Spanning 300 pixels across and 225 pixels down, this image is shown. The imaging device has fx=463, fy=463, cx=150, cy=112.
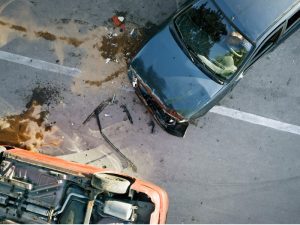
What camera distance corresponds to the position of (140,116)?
7367mm

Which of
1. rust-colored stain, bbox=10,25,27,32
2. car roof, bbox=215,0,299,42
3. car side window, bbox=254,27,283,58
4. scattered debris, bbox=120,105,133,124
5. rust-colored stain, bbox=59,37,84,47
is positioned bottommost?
car side window, bbox=254,27,283,58

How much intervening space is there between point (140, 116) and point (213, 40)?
1.78 metres

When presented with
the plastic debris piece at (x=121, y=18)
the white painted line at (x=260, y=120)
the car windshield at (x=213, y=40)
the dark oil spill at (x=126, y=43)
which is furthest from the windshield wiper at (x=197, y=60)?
the plastic debris piece at (x=121, y=18)

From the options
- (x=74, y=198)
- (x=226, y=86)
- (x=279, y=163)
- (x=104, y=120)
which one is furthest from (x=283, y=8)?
(x=74, y=198)

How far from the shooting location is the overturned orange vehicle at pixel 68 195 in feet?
19.7

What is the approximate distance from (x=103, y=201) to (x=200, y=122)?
6.86 feet

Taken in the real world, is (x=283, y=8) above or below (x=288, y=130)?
above

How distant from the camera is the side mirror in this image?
595cm

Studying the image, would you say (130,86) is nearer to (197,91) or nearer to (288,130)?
(197,91)

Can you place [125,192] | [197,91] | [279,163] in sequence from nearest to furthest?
[125,192], [197,91], [279,163]

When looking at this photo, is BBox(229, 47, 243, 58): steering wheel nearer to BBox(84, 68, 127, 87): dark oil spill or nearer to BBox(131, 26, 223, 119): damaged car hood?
BBox(131, 26, 223, 119): damaged car hood

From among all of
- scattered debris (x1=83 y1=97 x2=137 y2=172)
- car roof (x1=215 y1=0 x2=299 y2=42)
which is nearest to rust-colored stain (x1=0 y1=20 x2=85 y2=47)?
scattered debris (x1=83 y1=97 x2=137 y2=172)

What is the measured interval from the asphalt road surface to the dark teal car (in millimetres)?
815

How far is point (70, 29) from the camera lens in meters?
7.53
